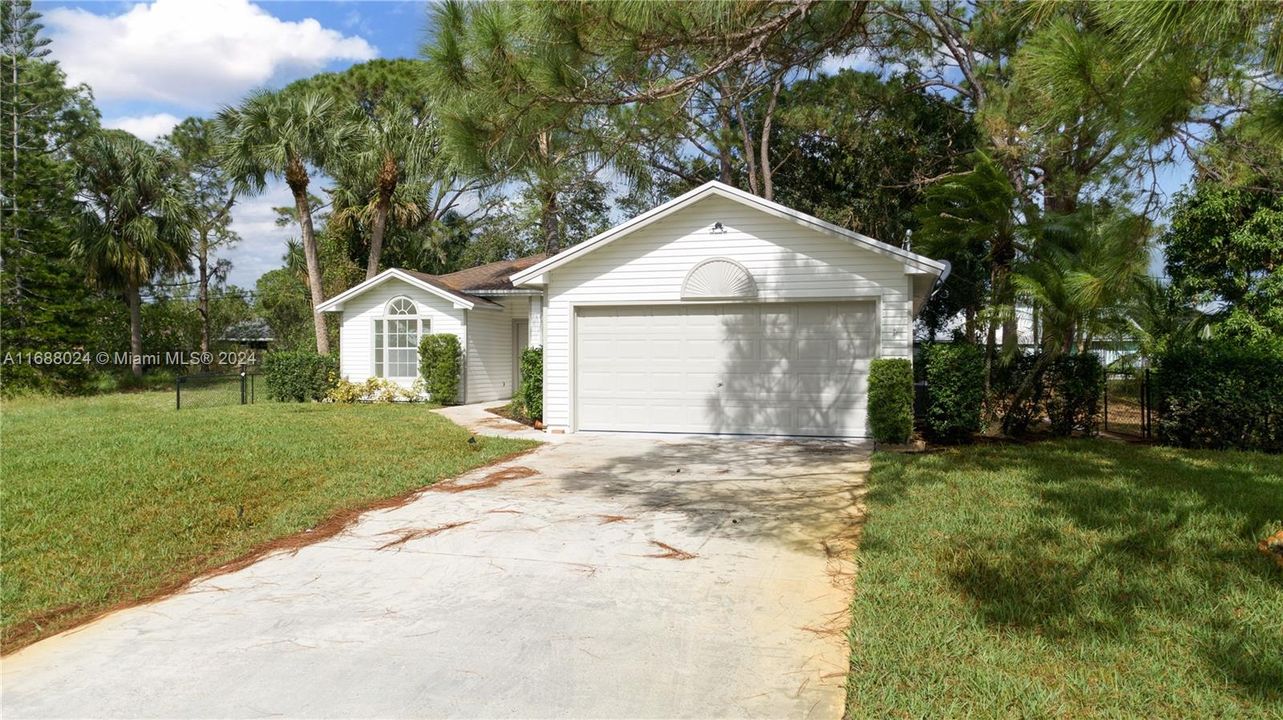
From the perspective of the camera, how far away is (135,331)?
25375mm

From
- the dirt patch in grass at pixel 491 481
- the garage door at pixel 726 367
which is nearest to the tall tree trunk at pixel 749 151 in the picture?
the garage door at pixel 726 367

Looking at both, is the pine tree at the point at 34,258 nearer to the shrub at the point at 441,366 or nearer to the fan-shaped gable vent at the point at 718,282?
the shrub at the point at 441,366

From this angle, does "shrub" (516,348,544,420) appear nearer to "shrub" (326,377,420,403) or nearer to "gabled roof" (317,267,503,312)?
"gabled roof" (317,267,503,312)

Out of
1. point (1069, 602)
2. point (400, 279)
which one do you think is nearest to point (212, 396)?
point (400, 279)

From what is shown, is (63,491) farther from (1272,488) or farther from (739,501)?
(1272,488)

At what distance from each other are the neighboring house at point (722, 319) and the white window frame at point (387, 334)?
21.1 feet

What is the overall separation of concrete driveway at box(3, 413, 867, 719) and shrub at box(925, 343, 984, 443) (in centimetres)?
449

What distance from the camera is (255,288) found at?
1608 inches

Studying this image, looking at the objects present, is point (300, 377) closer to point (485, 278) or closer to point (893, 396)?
point (485, 278)

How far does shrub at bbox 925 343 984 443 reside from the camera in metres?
10.3

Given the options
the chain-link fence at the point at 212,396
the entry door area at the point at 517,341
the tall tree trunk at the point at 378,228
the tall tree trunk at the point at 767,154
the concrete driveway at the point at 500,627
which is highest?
the tall tree trunk at the point at 767,154

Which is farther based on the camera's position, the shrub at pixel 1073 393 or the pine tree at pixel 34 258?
the pine tree at pixel 34 258

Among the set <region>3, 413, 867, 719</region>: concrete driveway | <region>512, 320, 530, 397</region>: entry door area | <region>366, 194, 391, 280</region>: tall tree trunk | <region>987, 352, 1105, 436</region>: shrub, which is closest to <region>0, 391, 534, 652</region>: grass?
<region>3, 413, 867, 719</region>: concrete driveway

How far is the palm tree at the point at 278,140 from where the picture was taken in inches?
728
